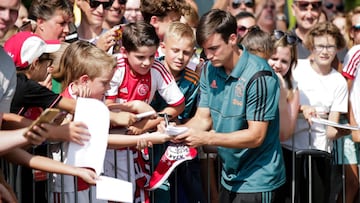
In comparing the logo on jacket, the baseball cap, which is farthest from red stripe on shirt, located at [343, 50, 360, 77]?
the baseball cap

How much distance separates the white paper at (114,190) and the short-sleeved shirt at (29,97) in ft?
2.75

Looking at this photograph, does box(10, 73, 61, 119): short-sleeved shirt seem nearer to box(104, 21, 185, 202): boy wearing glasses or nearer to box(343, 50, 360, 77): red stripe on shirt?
box(104, 21, 185, 202): boy wearing glasses

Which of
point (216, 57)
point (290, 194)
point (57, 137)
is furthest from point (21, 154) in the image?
point (290, 194)

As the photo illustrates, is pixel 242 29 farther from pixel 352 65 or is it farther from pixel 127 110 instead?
pixel 127 110

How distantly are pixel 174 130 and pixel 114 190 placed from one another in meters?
1.03

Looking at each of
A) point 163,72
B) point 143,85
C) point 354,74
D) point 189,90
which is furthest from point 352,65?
point 143,85

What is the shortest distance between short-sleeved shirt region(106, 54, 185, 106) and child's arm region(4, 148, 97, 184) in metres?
1.31

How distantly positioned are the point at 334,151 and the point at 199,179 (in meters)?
1.36

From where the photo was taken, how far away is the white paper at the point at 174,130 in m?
7.08

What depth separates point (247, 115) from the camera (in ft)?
24.2

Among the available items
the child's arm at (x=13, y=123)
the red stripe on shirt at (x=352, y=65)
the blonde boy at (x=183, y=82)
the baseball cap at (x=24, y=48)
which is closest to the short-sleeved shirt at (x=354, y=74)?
the red stripe on shirt at (x=352, y=65)

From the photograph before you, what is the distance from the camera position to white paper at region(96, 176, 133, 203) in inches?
243

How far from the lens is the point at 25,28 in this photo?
325 inches

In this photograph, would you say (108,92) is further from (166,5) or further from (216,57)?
(166,5)
